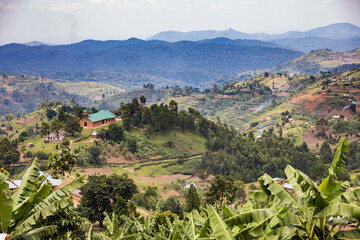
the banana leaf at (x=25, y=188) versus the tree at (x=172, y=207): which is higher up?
the banana leaf at (x=25, y=188)

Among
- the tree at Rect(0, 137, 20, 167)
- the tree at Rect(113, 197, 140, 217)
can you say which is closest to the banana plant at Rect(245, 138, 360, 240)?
the tree at Rect(113, 197, 140, 217)

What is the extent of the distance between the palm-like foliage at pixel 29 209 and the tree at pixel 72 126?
1765 inches

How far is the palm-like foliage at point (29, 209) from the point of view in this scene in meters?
6.39

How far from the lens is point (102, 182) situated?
28016 millimetres

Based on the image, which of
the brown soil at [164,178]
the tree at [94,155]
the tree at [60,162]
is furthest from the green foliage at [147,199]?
the tree at [60,162]

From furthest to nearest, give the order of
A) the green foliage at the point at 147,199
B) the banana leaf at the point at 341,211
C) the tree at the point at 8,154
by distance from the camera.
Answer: the tree at the point at 8,154 → the green foliage at the point at 147,199 → the banana leaf at the point at 341,211

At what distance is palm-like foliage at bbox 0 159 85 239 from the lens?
6.39m

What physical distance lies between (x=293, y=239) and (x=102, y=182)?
77.5 ft

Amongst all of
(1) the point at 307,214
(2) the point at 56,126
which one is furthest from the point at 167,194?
(1) the point at 307,214

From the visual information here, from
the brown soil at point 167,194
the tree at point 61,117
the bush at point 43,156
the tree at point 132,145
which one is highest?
the tree at point 61,117

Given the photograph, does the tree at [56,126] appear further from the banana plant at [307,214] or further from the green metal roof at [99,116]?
the banana plant at [307,214]

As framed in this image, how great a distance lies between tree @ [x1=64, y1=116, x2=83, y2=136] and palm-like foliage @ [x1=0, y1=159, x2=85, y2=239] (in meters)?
44.8

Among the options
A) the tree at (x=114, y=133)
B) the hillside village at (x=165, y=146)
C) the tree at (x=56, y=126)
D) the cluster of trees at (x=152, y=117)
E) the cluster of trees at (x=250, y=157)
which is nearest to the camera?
the hillside village at (x=165, y=146)

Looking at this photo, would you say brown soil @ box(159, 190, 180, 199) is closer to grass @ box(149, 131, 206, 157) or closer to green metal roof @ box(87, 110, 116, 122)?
grass @ box(149, 131, 206, 157)
